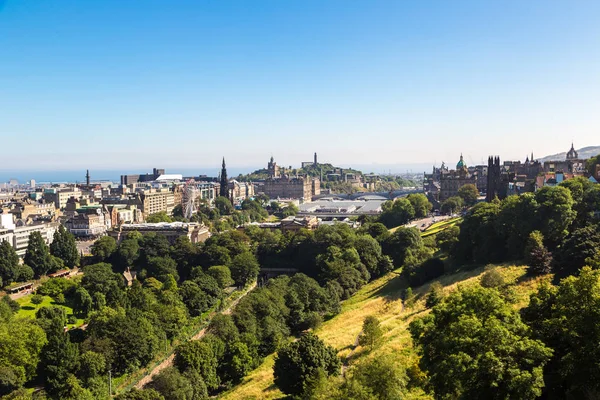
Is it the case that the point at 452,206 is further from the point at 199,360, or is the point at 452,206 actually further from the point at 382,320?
the point at 199,360

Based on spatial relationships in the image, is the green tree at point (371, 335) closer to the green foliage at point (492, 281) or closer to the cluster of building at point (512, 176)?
the green foliage at point (492, 281)

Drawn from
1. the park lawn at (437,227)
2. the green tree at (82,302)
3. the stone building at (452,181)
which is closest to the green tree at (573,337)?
the green tree at (82,302)

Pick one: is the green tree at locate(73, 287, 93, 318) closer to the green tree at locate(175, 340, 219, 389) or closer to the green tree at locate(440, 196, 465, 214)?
the green tree at locate(175, 340, 219, 389)

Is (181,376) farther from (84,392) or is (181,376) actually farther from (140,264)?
(140,264)

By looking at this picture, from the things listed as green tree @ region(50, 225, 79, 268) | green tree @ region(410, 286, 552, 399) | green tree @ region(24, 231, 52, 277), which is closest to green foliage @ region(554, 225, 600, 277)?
green tree @ region(410, 286, 552, 399)

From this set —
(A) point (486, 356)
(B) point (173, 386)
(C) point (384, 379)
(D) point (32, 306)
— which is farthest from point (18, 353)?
(A) point (486, 356)

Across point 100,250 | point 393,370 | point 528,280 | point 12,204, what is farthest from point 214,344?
point 12,204
